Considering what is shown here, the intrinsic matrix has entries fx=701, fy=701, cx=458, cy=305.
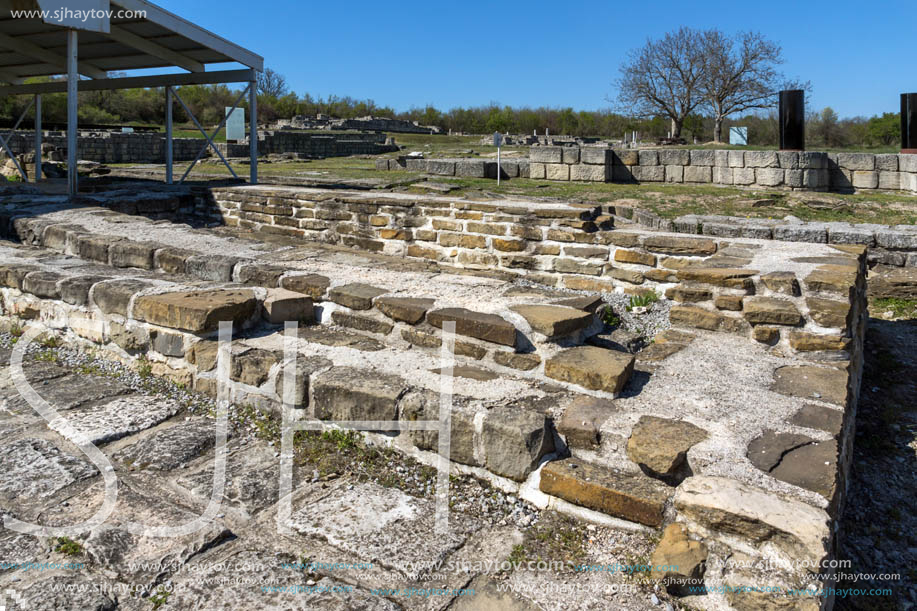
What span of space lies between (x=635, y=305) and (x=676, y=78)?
→ 29717 millimetres

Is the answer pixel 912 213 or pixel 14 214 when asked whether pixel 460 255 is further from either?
pixel 912 213

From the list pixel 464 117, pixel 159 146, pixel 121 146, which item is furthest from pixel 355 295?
pixel 464 117

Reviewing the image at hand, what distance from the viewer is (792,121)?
1480cm

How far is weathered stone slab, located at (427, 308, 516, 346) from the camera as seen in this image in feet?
10.1

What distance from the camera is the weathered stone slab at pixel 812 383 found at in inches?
111

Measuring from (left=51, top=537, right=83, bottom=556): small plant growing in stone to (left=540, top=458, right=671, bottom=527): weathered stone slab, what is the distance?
4.69 ft

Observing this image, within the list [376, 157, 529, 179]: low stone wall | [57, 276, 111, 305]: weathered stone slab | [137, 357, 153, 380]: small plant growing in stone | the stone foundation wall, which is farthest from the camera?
[376, 157, 529, 179]: low stone wall

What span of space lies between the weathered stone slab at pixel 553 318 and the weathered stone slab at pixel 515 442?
0.69 m

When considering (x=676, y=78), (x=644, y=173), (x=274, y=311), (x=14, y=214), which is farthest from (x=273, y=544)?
(x=676, y=78)

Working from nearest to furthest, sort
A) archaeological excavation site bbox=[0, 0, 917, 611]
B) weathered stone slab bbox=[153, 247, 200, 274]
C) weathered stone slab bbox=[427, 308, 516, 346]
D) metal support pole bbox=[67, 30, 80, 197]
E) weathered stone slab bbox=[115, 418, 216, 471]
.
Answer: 1. archaeological excavation site bbox=[0, 0, 917, 611]
2. weathered stone slab bbox=[115, 418, 216, 471]
3. weathered stone slab bbox=[427, 308, 516, 346]
4. weathered stone slab bbox=[153, 247, 200, 274]
5. metal support pole bbox=[67, 30, 80, 197]

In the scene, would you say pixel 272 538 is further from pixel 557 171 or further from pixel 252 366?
pixel 557 171

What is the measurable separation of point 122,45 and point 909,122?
14.5 m

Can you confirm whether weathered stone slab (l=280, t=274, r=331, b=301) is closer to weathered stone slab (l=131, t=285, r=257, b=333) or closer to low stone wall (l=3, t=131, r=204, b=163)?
weathered stone slab (l=131, t=285, r=257, b=333)

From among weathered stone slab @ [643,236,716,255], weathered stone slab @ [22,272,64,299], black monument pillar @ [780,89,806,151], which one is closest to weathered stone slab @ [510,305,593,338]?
weathered stone slab @ [643,236,716,255]
